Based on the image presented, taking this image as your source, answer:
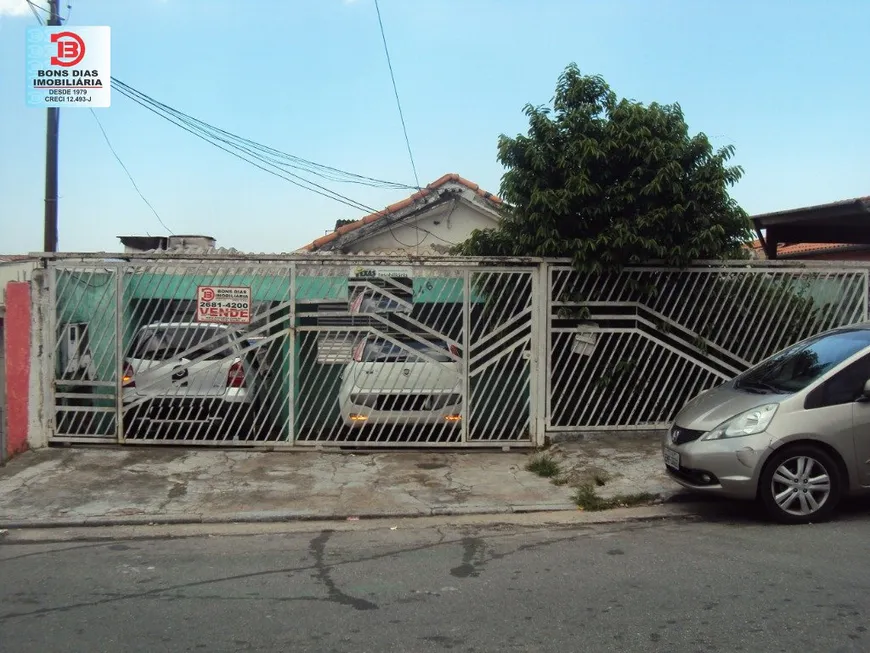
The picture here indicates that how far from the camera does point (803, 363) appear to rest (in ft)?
21.7

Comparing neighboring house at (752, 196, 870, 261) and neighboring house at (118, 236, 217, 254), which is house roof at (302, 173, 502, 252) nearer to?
neighboring house at (118, 236, 217, 254)

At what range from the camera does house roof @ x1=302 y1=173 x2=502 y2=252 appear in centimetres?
1706

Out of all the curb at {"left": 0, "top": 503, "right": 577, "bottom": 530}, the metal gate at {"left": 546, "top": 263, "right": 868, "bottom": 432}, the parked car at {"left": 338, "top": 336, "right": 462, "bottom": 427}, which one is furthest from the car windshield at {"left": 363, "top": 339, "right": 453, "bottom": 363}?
the curb at {"left": 0, "top": 503, "right": 577, "bottom": 530}

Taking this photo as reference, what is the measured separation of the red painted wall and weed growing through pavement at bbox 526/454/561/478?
5.80 metres

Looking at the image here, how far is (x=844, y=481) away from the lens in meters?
5.91

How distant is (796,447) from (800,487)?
0.32 meters

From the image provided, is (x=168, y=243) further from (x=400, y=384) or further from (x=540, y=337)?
(x=540, y=337)

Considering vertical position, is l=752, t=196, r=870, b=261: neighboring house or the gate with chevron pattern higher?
l=752, t=196, r=870, b=261: neighboring house

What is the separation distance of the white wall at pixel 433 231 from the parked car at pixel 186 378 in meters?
9.39

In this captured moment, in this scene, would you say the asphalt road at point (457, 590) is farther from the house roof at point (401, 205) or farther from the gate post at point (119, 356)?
the house roof at point (401, 205)

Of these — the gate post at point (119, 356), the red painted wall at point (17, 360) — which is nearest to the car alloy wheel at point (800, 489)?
the gate post at point (119, 356)

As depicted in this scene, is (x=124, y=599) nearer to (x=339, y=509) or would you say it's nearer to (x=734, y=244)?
(x=339, y=509)

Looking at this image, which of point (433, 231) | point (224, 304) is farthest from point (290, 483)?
point (433, 231)

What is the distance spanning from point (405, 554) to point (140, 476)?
3495mm
